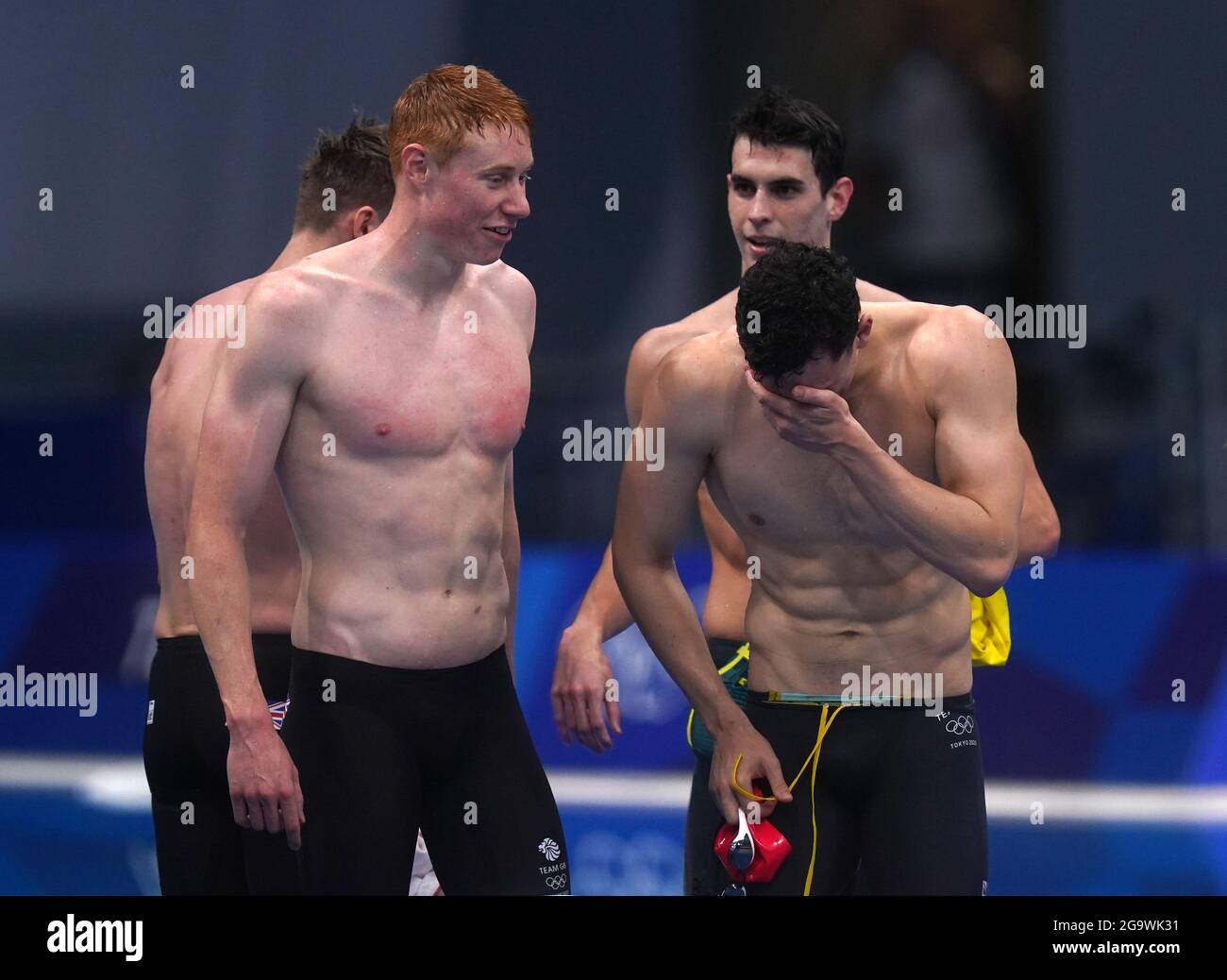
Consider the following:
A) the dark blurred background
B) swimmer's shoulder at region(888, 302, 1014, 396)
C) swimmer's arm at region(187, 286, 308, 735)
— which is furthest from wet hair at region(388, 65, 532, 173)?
the dark blurred background

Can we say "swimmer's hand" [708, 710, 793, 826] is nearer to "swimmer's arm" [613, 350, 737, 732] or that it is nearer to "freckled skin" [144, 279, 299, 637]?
"swimmer's arm" [613, 350, 737, 732]

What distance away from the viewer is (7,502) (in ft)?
24.4

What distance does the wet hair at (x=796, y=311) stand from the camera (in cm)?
270

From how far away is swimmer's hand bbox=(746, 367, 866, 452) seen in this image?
272 cm

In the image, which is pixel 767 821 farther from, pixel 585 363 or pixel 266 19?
pixel 266 19

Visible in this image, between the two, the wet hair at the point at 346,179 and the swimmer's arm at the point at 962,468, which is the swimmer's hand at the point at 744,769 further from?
the wet hair at the point at 346,179

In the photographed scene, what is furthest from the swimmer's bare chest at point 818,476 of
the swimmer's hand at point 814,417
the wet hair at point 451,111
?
the wet hair at point 451,111

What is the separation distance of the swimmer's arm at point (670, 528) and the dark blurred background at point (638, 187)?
3.74 m

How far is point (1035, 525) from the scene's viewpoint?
11.3 feet

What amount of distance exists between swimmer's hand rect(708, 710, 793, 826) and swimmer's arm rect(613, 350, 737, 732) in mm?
41

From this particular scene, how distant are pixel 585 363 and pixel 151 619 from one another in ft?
7.51

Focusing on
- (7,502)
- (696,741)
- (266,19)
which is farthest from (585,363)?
(696,741)

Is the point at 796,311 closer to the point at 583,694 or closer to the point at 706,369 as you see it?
the point at 706,369

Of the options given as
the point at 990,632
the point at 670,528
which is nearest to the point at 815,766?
the point at 670,528
